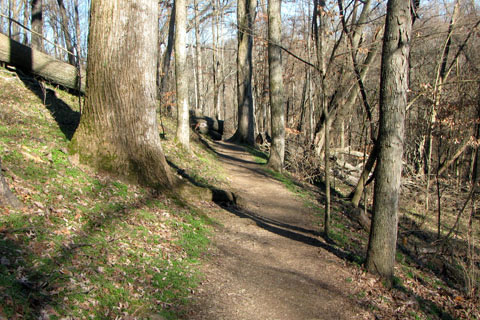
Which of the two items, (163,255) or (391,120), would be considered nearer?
(163,255)

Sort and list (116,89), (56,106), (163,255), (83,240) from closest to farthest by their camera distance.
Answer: (83,240)
(163,255)
(116,89)
(56,106)

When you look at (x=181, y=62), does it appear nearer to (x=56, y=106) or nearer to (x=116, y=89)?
(x=56, y=106)

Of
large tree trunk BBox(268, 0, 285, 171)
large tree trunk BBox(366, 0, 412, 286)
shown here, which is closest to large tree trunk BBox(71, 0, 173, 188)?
large tree trunk BBox(366, 0, 412, 286)

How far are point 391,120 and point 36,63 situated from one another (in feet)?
33.6

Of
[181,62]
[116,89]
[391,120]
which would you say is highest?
[181,62]

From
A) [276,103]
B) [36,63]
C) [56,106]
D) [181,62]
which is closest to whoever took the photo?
[56,106]

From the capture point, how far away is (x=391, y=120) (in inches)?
229

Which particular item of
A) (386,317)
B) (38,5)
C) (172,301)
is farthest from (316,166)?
(38,5)

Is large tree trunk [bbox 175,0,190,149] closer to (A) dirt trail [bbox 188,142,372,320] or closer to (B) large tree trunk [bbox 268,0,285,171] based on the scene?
(B) large tree trunk [bbox 268,0,285,171]

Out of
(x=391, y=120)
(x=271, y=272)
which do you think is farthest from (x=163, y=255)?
(x=391, y=120)

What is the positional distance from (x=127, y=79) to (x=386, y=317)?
594 cm

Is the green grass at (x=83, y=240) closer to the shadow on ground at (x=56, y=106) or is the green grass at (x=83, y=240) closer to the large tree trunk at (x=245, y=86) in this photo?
the shadow on ground at (x=56, y=106)

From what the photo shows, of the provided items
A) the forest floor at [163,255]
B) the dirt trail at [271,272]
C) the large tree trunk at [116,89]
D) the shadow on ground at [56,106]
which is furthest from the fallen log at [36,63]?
the dirt trail at [271,272]

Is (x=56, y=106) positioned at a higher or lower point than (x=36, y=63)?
lower
